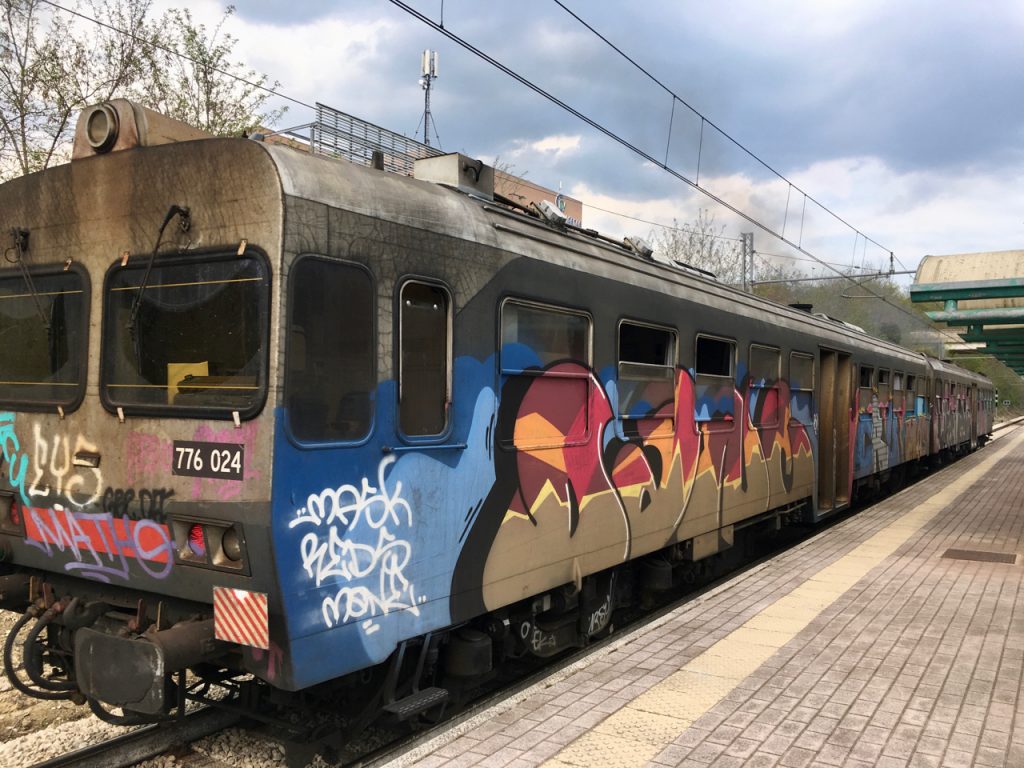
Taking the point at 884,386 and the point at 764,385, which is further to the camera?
the point at 884,386

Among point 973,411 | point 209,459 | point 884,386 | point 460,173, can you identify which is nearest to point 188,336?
point 209,459

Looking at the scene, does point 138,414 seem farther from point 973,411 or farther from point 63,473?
point 973,411

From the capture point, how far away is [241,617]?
11.0 feet

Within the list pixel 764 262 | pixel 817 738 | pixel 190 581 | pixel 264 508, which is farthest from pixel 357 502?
pixel 764 262

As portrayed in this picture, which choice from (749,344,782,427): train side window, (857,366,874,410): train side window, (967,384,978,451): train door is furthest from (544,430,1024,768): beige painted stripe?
(967,384,978,451): train door

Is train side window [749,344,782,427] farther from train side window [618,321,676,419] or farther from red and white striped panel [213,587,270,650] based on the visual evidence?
red and white striped panel [213,587,270,650]

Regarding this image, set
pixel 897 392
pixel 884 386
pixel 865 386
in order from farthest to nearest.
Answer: pixel 897 392
pixel 884 386
pixel 865 386

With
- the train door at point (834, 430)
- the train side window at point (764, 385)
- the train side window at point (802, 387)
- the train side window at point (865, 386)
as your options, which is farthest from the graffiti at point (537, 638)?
the train side window at point (865, 386)

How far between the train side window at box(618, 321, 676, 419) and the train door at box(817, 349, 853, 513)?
5.21 m

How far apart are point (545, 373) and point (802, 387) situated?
6221mm

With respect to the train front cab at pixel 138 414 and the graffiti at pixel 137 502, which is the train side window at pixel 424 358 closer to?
the train front cab at pixel 138 414

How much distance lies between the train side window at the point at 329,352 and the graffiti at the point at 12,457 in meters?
1.99

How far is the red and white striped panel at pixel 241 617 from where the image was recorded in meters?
3.29

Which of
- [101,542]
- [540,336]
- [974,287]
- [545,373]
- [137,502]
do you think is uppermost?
[974,287]
